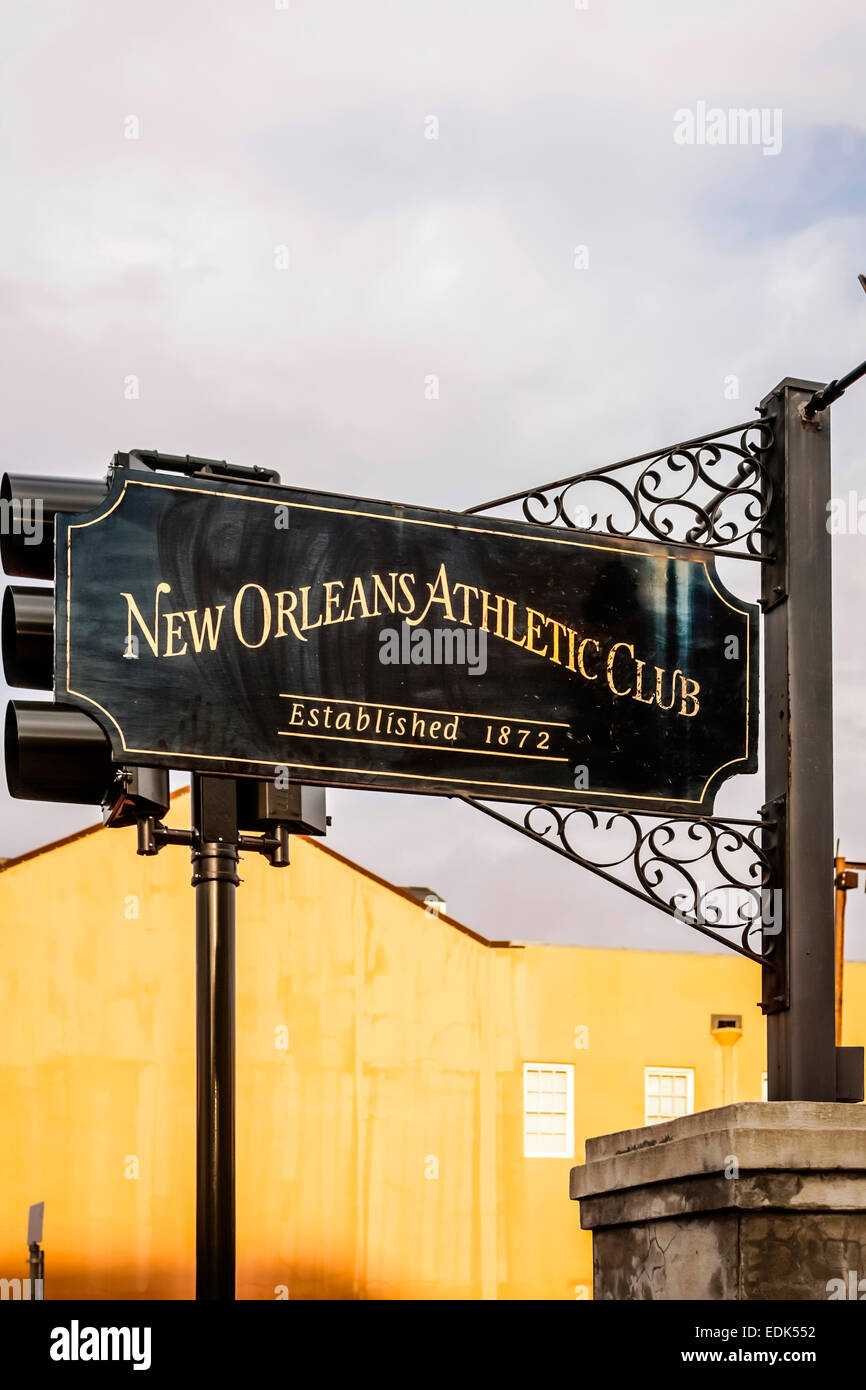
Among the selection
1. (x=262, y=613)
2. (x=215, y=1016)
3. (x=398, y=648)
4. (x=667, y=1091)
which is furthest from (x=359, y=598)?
(x=667, y=1091)

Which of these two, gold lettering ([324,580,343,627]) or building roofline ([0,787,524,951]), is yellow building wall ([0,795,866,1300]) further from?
gold lettering ([324,580,343,627])

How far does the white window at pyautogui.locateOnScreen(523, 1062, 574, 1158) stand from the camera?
21094mm

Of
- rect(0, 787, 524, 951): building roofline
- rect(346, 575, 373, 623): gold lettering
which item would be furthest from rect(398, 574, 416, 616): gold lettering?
rect(0, 787, 524, 951): building roofline

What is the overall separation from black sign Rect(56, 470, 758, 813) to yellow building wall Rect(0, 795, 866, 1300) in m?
15.2

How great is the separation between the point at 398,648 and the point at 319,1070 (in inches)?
624

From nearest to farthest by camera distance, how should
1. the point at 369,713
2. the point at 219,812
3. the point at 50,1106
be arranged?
the point at 369,713 < the point at 219,812 < the point at 50,1106

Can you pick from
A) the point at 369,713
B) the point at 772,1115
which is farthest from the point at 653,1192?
the point at 369,713

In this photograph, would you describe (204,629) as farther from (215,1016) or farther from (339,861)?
(339,861)

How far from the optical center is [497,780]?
5.41 m

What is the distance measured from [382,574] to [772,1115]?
2111mm

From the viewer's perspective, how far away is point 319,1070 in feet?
67.1

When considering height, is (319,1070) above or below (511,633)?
below

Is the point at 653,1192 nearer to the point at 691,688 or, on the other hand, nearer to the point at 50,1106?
the point at 691,688

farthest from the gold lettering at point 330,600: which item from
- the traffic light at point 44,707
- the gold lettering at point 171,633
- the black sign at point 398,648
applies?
the traffic light at point 44,707
